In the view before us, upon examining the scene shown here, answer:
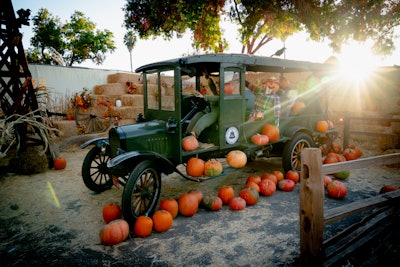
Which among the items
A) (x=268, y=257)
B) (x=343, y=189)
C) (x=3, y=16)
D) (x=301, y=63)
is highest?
(x=3, y=16)

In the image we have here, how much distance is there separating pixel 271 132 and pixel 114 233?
3536 millimetres

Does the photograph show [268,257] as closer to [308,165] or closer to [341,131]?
[308,165]

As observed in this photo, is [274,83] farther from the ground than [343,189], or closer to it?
farther from the ground

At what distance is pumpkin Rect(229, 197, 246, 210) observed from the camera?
13.2ft

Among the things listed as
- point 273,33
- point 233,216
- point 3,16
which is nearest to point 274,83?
point 233,216

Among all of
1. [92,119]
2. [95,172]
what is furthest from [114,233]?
[92,119]

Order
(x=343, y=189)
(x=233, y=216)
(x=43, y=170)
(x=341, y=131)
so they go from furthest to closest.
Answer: (x=341, y=131)
(x=43, y=170)
(x=343, y=189)
(x=233, y=216)

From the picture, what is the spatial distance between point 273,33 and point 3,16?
11820 mm

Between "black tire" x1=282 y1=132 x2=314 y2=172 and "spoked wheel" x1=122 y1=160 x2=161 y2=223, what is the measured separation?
3.05 m

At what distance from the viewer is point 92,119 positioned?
1095 cm

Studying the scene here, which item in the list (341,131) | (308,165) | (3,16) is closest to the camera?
(308,165)

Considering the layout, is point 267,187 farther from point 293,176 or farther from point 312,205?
point 312,205

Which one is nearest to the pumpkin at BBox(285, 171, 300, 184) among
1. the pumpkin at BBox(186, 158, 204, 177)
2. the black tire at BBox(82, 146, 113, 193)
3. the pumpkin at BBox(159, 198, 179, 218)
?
the pumpkin at BBox(186, 158, 204, 177)

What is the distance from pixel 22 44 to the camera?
6.23 metres
